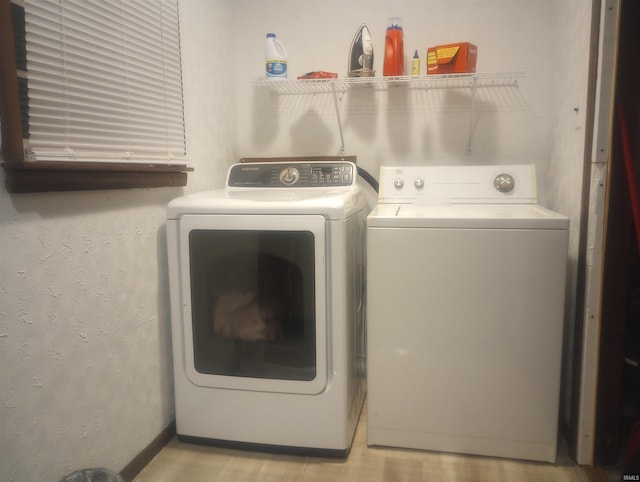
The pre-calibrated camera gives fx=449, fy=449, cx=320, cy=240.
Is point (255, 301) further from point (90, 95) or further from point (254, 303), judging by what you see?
point (90, 95)

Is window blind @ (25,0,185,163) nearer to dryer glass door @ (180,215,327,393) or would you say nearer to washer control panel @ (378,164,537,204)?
dryer glass door @ (180,215,327,393)

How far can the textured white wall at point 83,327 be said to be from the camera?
3.72ft

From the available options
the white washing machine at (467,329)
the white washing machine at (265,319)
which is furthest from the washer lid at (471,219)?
the white washing machine at (265,319)

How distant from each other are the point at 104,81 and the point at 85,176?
1.10 ft

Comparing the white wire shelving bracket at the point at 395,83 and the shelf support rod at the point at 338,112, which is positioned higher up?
the white wire shelving bracket at the point at 395,83

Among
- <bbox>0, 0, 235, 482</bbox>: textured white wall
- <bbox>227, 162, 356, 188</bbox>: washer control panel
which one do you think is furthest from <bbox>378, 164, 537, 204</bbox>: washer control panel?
<bbox>0, 0, 235, 482</bbox>: textured white wall

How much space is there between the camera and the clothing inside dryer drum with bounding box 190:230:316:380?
162 centimetres

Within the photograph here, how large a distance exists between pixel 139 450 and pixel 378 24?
220 cm

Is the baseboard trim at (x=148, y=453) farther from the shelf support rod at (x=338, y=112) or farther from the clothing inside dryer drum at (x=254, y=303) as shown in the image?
the shelf support rod at (x=338, y=112)

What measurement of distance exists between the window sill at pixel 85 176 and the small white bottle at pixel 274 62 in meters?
0.71

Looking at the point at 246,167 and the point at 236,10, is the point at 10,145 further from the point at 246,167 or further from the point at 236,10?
the point at 236,10

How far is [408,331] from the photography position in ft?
5.38

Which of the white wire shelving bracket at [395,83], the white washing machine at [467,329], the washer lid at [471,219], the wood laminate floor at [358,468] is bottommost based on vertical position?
the wood laminate floor at [358,468]

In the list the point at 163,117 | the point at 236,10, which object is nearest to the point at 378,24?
the point at 236,10
